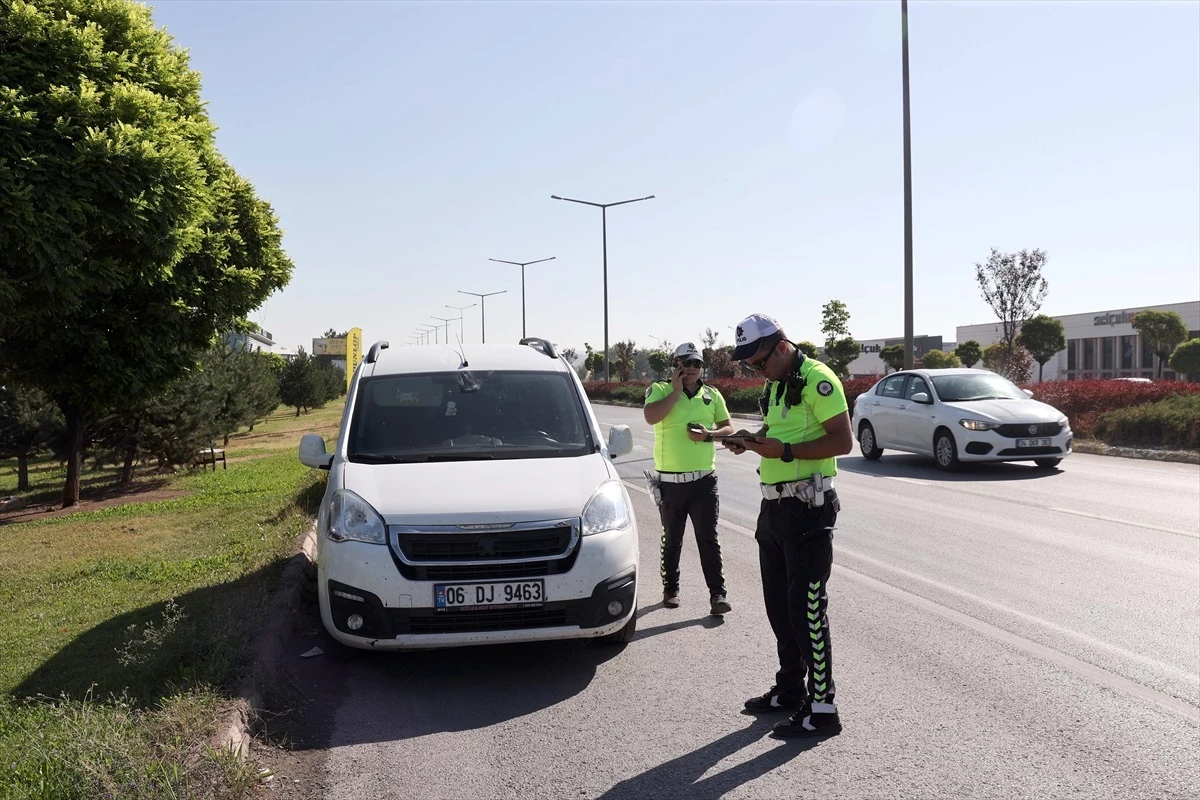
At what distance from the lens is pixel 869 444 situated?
59.7 ft

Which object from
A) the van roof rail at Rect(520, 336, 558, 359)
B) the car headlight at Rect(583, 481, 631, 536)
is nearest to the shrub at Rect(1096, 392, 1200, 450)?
the van roof rail at Rect(520, 336, 558, 359)

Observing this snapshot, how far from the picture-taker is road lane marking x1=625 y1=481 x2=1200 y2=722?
16.3ft

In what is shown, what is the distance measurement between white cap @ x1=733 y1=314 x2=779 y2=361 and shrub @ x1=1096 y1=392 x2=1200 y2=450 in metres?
16.1

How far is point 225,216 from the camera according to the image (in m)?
14.7

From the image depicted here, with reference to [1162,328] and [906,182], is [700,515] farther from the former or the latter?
[1162,328]

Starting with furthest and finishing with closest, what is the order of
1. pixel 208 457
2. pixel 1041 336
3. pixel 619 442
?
pixel 1041 336, pixel 208 457, pixel 619 442

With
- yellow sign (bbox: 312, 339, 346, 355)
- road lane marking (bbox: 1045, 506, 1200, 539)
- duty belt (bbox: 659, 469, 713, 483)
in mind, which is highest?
yellow sign (bbox: 312, 339, 346, 355)

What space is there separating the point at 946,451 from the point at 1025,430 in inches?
47.0

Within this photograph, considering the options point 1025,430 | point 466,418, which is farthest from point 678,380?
point 1025,430

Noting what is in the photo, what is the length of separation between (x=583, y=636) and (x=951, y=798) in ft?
7.13

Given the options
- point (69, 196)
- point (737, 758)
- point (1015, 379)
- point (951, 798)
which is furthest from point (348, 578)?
point (1015, 379)

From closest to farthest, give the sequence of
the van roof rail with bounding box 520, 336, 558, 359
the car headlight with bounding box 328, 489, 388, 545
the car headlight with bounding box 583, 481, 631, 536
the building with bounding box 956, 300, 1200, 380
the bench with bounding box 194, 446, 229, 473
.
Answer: the car headlight with bounding box 328, 489, 388, 545 < the car headlight with bounding box 583, 481, 631, 536 < the van roof rail with bounding box 520, 336, 558, 359 < the bench with bounding box 194, 446, 229, 473 < the building with bounding box 956, 300, 1200, 380

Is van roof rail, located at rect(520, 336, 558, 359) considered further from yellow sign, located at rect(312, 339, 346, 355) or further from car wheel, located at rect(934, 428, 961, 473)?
yellow sign, located at rect(312, 339, 346, 355)

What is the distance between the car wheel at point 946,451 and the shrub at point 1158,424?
5.04 meters
